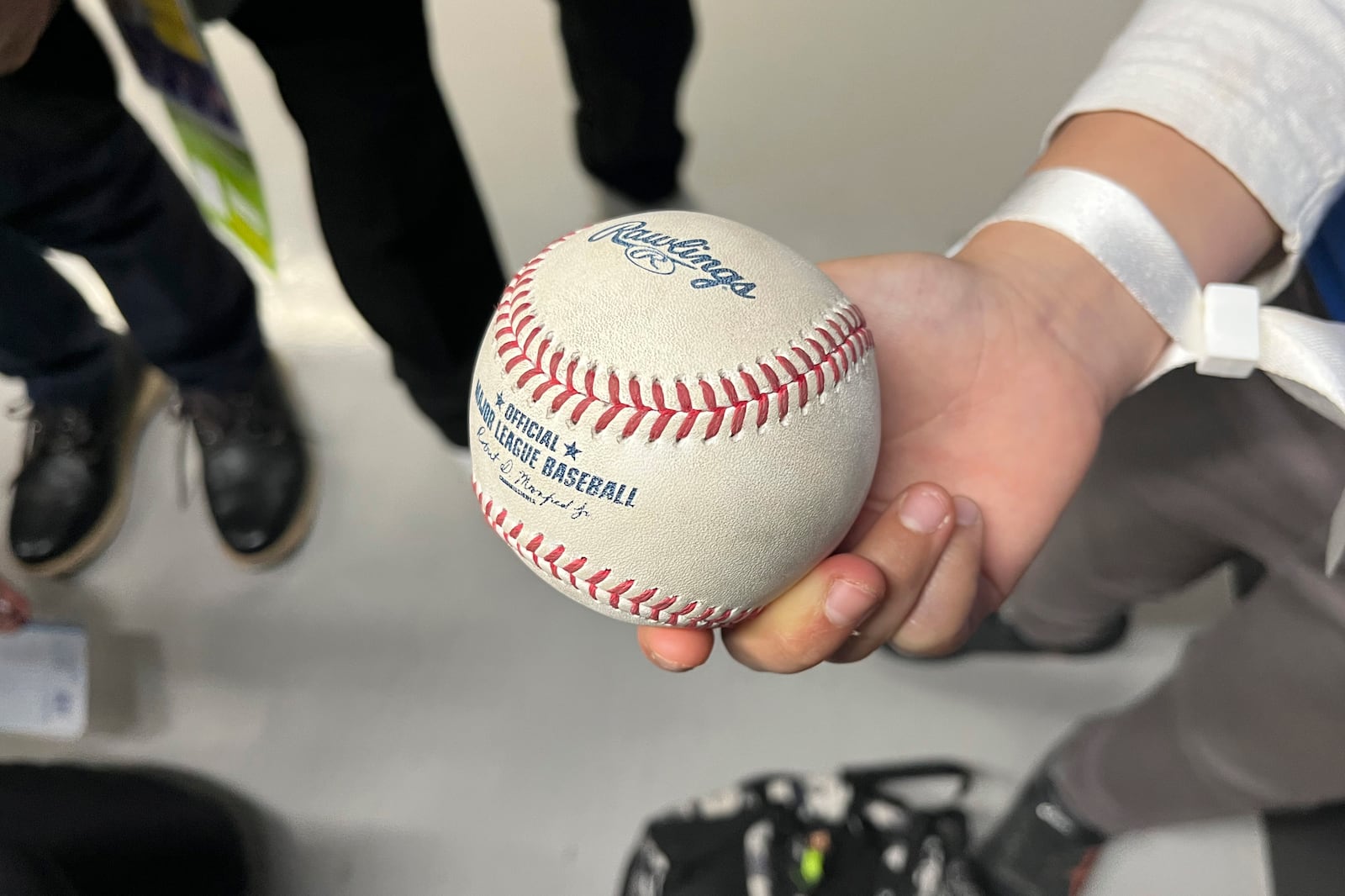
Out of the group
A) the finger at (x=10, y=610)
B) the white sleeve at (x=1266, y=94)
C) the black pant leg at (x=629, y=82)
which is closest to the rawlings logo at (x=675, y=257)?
the white sleeve at (x=1266, y=94)

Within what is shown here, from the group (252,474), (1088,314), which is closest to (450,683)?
(252,474)

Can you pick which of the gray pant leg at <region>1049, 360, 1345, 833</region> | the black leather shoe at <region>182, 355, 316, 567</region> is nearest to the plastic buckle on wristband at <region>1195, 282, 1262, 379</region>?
the gray pant leg at <region>1049, 360, 1345, 833</region>

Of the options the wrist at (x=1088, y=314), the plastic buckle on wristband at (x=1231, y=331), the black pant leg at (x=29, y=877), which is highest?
the plastic buckle on wristband at (x=1231, y=331)

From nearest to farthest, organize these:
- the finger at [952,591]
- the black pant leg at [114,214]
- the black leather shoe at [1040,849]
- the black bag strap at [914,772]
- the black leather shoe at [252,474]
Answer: the finger at [952,591] < the black pant leg at [114,214] < the black leather shoe at [1040,849] < the black bag strap at [914,772] < the black leather shoe at [252,474]

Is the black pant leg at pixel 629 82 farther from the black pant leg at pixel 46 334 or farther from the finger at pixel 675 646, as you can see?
the finger at pixel 675 646

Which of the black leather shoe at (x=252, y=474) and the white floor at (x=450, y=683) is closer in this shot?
the white floor at (x=450, y=683)

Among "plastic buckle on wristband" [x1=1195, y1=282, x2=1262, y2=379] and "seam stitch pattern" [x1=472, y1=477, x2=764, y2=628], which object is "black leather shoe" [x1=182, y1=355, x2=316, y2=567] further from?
"plastic buckle on wristband" [x1=1195, y1=282, x2=1262, y2=379]

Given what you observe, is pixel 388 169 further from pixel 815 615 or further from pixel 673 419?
pixel 815 615
